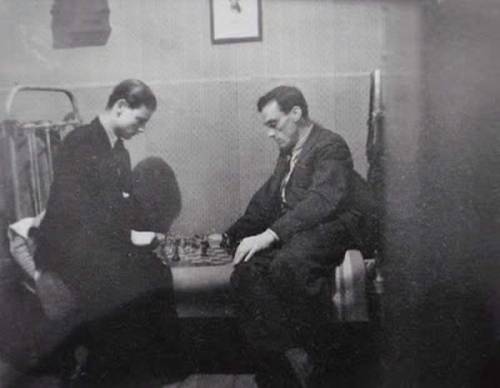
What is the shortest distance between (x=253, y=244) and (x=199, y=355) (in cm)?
→ 37

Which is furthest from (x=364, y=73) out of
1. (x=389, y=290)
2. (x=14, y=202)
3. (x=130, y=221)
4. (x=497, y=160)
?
(x=14, y=202)

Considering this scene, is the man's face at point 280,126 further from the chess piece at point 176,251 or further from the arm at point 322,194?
the chess piece at point 176,251

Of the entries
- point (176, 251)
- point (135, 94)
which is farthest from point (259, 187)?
point (135, 94)

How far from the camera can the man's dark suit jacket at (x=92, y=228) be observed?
1.25 meters

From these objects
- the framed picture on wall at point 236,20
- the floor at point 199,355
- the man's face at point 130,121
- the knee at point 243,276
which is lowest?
the floor at point 199,355

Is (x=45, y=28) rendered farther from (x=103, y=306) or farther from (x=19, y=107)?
(x=103, y=306)

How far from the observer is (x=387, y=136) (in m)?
1.21

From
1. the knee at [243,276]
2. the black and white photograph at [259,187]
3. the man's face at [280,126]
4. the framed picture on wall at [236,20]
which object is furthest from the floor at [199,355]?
the framed picture on wall at [236,20]

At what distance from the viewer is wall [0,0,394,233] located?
1151 mm

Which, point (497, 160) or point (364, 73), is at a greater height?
point (364, 73)

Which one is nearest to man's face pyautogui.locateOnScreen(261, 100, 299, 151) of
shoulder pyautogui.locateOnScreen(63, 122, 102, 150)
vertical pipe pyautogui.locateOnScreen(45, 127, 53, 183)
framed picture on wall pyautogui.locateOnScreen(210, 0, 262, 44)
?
framed picture on wall pyautogui.locateOnScreen(210, 0, 262, 44)

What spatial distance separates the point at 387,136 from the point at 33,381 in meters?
1.02

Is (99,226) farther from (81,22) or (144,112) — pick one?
(81,22)

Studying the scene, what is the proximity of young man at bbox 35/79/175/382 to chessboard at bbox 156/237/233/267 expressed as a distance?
1.1 inches
